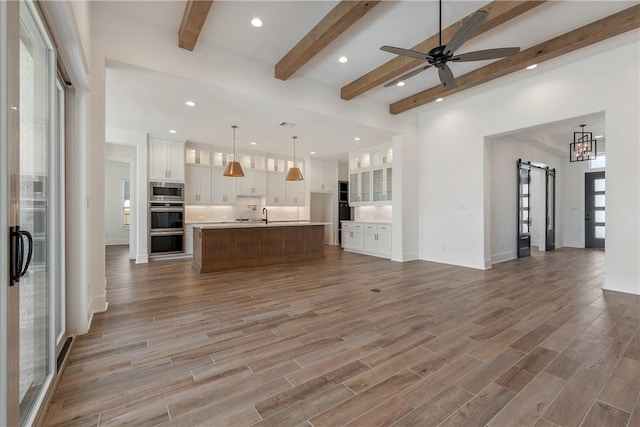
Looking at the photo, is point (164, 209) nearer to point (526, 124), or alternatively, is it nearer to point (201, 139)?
point (201, 139)

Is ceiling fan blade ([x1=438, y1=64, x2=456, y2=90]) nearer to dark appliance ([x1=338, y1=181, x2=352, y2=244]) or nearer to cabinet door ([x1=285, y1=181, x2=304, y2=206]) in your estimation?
cabinet door ([x1=285, y1=181, x2=304, y2=206])

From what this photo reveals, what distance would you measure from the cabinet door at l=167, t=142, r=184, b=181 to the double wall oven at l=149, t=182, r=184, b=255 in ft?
0.71

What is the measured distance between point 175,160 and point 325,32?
17.4 feet

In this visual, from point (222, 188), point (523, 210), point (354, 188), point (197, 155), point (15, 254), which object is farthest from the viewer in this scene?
point (354, 188)

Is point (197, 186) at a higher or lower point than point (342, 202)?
higher

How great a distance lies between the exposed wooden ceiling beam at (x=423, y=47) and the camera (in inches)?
121

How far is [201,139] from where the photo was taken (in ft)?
23.9

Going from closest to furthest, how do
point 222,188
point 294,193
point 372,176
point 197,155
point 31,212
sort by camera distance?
point 31,212
point 197,155
point 372,176
point 222,188
point 294,193

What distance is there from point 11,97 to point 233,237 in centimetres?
473

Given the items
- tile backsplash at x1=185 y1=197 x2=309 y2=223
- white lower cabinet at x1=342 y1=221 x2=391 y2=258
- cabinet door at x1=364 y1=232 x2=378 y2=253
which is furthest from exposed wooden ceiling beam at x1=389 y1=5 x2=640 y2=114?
tile backsplash at x1=185 y1=197 x2=309 y2=223

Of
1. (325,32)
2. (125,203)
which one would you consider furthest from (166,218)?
(325,32)

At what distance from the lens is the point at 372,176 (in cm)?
780

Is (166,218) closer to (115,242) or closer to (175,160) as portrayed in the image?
(175,160)

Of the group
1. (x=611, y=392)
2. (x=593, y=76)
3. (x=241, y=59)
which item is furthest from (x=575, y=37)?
(x=241, y=59)
